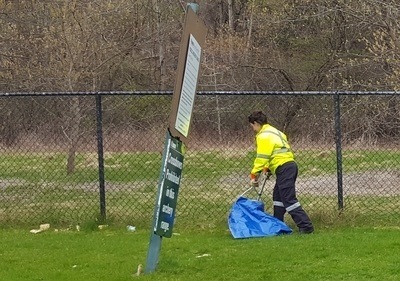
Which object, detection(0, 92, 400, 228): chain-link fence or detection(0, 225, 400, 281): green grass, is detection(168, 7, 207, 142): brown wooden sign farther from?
detection(0, 92, 400, 228): chain-link fence

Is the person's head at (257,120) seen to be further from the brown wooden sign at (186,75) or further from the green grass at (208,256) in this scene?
the brown wooden sign at (186,75)

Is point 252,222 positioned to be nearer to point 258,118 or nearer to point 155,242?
point 258,118

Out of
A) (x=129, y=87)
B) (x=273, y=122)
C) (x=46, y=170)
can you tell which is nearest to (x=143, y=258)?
(x=46, y=170)

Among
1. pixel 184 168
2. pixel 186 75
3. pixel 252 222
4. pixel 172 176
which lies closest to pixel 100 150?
pixel 252 222

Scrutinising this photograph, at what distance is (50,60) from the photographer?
1595 centimetres

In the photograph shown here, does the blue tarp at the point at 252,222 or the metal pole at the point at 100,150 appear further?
the metal pole at the point at 100,150

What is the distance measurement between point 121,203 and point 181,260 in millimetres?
3767

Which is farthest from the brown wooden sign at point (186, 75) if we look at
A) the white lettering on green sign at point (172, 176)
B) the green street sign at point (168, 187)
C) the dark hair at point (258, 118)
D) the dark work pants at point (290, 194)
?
the dark work pants at point (290, 194)

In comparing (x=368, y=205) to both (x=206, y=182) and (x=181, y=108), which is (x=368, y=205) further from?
(x=181, y=108)

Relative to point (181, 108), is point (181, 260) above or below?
below

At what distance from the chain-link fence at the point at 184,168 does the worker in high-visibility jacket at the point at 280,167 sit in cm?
61

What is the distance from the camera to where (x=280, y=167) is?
7.64 meters

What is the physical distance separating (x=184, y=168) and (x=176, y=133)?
5510mm

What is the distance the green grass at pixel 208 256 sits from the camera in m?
5.96
